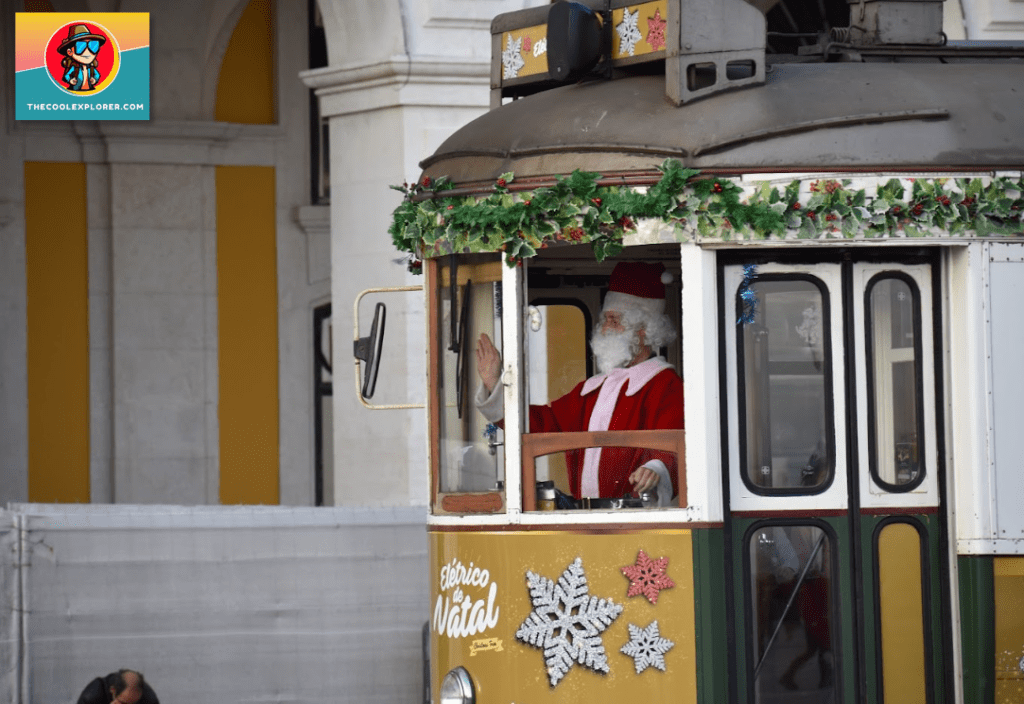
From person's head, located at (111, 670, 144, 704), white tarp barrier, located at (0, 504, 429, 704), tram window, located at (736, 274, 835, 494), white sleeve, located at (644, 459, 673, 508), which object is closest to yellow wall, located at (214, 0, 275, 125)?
white tarp barrier, located at (0, 504, 429, 704)

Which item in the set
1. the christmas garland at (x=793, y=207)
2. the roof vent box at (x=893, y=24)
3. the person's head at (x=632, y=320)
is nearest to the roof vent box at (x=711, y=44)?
the christmas garland at (x=793, y=207)

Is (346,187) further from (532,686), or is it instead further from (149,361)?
(532,686)

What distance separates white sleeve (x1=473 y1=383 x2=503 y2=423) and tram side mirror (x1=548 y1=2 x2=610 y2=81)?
4.01ft

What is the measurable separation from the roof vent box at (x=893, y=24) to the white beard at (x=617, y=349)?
1463 mm

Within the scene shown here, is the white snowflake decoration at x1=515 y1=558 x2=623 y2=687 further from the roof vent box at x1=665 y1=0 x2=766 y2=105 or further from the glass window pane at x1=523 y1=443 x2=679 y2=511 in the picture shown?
the roof vent box at x1=665 y1=0 x2=766 y2=105

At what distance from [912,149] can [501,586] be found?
2139 millimetres

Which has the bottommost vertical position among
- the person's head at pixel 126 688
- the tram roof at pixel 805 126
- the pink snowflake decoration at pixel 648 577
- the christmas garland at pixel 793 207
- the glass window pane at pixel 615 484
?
the person's head at pixel 126 688

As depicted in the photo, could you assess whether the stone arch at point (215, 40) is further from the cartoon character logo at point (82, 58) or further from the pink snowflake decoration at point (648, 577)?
the pink snowflake decoration at point (648, 577)

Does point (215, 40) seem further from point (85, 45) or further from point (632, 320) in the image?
point (632, 320)

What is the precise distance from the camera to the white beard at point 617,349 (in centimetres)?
780

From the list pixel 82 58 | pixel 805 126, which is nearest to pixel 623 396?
pixel 805 126

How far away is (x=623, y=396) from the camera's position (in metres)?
7.59

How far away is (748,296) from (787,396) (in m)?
0.38

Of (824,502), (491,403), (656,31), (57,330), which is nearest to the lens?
(824,502)
